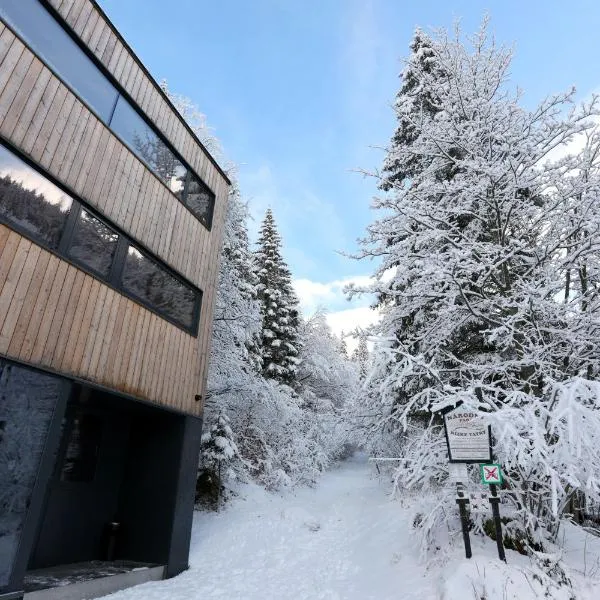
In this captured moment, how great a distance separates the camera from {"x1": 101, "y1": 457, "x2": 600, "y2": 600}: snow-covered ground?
17.4 feet

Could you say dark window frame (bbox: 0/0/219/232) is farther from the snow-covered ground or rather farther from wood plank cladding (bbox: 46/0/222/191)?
the snow-covered ground

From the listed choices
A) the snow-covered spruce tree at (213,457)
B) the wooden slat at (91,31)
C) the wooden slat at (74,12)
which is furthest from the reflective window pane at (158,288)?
the snow-covered spruce tree at (213,457)

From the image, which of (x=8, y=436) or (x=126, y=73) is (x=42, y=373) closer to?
(x=8, y=436)

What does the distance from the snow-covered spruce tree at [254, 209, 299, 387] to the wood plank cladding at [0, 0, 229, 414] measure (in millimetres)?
10913

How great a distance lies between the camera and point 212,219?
1023 cm

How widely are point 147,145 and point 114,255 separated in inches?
113

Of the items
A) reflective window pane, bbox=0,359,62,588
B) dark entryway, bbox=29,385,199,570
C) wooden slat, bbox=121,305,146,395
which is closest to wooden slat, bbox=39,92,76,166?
wooden slat, bbox=121,305,146,395

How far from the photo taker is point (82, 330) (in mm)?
5730

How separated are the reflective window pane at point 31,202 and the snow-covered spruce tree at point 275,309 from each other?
13907mm

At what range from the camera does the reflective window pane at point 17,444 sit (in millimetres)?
4457

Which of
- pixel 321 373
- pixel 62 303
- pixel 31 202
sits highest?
pixel 321 373

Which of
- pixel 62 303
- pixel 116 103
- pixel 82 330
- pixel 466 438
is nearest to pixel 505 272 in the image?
pixel 466 438

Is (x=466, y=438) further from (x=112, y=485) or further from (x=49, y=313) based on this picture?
(x=112, y=485)

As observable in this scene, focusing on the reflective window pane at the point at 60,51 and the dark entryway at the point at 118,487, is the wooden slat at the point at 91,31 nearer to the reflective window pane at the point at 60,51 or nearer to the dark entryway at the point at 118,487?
the reflective window pane at the point at 60,51
